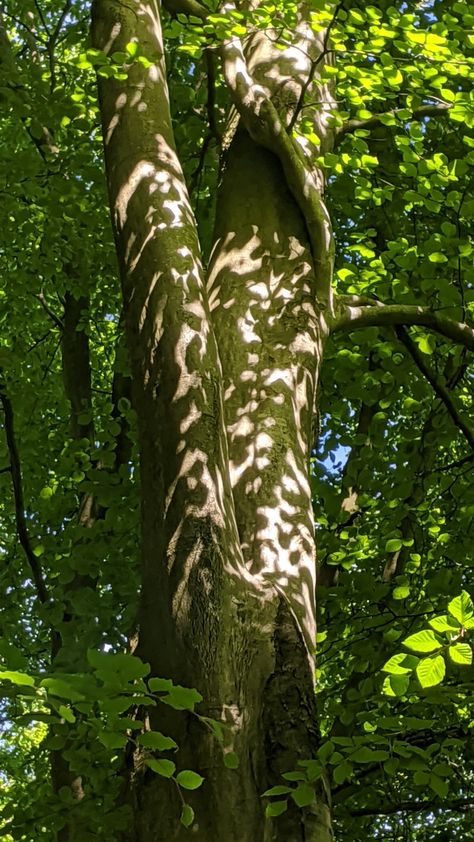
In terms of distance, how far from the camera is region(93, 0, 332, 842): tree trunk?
244 centimetres

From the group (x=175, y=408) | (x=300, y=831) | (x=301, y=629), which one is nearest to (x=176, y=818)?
(x=300, y=831)

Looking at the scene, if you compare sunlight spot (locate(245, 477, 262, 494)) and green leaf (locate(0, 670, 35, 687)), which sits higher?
sunlight spot (locate(245, 477, 262, 494))

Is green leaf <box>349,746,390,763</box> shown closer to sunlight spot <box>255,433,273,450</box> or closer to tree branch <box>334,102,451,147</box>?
sunlight spot <box>255,433,273,450</box>

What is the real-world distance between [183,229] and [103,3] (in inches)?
48.8

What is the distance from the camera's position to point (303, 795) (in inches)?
90.1

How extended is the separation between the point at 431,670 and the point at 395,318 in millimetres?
2344

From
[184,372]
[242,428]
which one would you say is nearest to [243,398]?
[242,428]

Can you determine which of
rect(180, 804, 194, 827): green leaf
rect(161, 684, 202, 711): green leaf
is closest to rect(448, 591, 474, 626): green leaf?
rect(161, 684, 202, 711): green leaf

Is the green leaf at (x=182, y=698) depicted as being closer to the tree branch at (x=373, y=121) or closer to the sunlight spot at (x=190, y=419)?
the sunlight spot at (x=190, y=419)

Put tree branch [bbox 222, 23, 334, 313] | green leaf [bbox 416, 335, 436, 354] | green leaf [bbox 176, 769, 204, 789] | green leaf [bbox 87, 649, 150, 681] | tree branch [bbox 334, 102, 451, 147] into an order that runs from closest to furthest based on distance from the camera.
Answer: green leaf [bbox 87, 649, 150, 681], green leaf [bbox 176, 769, 204, 789], tree branch [bbox 222, 23, 334, 313], green leaf [bbox 416, 335, 436, 354], tree branch [bbox 334, 102, 451, 147]

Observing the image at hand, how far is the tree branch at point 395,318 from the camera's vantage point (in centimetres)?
389

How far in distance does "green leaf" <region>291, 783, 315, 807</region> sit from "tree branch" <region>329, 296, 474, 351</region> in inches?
80.0

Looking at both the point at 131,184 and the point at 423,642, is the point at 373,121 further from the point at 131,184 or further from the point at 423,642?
the point at 423,642

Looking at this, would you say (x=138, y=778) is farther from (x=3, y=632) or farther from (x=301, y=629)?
(x=3, y=632)
